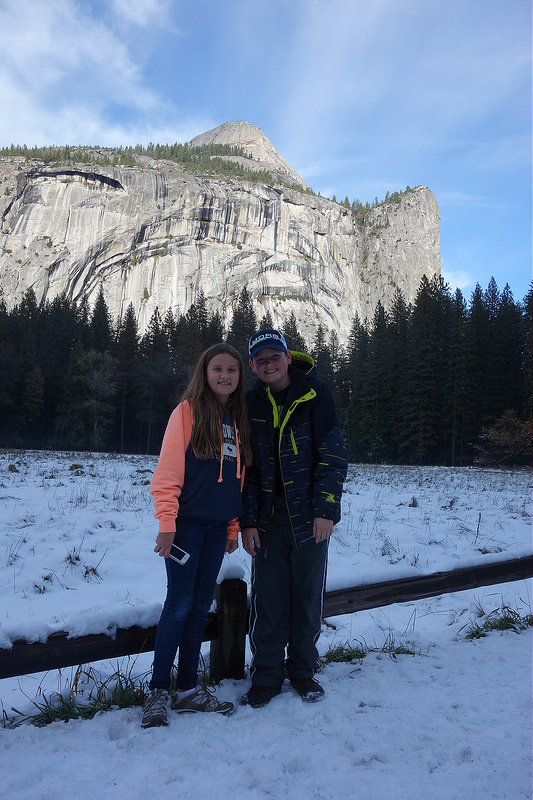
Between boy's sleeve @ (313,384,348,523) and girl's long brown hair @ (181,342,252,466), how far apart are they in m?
0.48

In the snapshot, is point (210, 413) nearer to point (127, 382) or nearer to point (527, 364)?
point (527, 364)

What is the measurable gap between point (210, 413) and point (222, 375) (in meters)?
0.27

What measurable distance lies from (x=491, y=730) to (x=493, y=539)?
4727 millimetres

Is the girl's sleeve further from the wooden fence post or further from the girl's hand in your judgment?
→ the wooden fence post

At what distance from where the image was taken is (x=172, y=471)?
8.05 ft

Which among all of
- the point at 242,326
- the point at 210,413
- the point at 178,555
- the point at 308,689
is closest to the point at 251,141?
the point at 242,326

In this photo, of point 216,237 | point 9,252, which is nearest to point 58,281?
point 9,252

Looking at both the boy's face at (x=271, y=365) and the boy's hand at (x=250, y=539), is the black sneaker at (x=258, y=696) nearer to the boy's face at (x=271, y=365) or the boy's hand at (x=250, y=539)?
the boy's hand at (x=250, y=539)

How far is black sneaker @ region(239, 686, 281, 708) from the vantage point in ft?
8.48

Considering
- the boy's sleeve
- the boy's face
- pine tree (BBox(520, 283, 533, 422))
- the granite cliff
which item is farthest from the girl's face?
the granite cliff

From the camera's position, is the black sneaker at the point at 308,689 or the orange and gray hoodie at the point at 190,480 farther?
the black sneaker at the point at 308,689

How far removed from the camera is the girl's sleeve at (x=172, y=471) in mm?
2346

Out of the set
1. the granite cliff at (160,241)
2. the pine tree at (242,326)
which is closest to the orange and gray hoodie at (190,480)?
the pine tree at (242,326)

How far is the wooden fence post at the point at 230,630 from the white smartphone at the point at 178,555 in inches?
18.5
